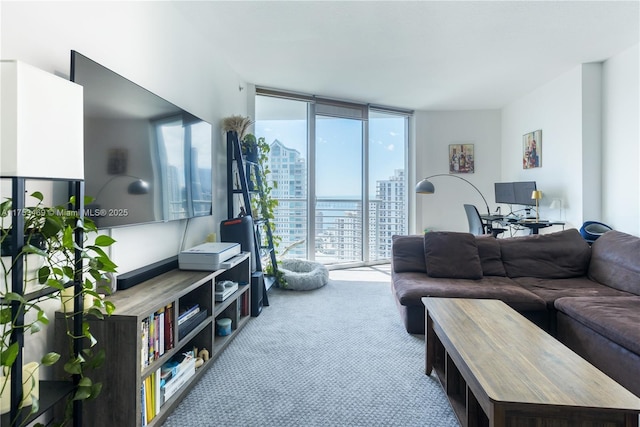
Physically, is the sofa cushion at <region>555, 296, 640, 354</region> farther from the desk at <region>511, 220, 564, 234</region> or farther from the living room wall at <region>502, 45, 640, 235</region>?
the desk at <region>511, 220, 564, 234</region>

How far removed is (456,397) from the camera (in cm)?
156

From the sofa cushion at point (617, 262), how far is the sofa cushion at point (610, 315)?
20 centimetres

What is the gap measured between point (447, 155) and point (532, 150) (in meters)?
1.23

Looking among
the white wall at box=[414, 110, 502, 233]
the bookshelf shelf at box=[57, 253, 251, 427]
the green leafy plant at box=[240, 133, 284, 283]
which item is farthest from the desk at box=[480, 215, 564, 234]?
the bookshelf shelf at box=[57, 253, 251, 427]

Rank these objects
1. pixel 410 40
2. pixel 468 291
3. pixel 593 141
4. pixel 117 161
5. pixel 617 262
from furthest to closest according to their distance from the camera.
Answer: pixel 593 141, pixel 410 40, pixel 617 262, pixel 468 291, pixel 117 161

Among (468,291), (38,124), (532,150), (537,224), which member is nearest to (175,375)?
(38,124)

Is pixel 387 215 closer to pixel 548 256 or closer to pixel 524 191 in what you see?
pixel 524 191

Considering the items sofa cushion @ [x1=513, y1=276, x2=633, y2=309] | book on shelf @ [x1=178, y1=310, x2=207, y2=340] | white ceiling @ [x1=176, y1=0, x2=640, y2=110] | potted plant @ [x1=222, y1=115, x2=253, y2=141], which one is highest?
white ceiling @ [x1=176, y1=0, x2=640, y2=110]

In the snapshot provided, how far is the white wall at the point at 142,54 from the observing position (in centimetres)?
129

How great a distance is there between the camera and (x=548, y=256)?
2846 millimetres

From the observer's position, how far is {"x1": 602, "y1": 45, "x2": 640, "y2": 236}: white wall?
318 centimetres

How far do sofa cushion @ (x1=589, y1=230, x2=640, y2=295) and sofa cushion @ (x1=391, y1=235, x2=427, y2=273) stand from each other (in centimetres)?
140

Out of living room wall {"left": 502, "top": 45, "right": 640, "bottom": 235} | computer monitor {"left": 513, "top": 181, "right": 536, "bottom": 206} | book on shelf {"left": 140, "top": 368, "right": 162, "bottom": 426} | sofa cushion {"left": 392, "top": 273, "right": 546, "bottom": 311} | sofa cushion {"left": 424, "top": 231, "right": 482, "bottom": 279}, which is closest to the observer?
book on shelf {"left": 140, "top": 368, "right": 162, "bottom": 426}

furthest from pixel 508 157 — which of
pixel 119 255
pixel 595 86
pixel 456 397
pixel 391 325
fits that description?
pixel 119 255
